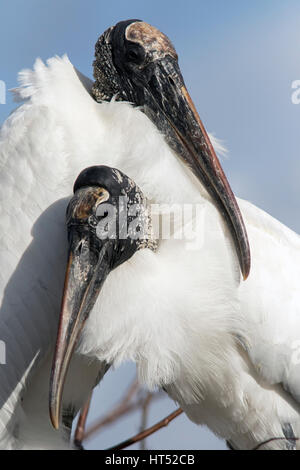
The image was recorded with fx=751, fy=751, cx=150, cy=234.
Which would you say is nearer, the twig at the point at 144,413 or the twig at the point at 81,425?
the twig at the point at 144,413

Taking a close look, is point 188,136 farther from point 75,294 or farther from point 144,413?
point 144,413

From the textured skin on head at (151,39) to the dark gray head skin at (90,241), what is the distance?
0.62 m

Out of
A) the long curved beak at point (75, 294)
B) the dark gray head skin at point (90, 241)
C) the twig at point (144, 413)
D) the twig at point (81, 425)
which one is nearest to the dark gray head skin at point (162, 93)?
the dark gray head skin at point (90, 241)

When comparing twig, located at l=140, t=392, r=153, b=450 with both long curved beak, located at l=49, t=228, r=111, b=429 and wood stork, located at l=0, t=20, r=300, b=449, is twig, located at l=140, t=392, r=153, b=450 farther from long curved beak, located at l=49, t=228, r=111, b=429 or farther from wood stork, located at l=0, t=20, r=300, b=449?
long curved beak, located at l=49, t=228, r=111, b=429

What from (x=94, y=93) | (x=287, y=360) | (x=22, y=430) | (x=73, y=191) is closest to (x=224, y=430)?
(x=287, y=360)

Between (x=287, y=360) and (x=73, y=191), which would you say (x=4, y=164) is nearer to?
(x=73, y=191)

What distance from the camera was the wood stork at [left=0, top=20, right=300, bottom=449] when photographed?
8.63 feet

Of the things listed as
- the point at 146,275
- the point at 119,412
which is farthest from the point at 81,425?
the point at 146,275

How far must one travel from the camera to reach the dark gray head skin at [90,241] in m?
2.44

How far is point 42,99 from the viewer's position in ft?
9.32

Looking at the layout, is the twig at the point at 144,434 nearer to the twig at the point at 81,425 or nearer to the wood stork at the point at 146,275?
the wood stork at the point at 146,275

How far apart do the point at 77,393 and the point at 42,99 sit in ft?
3.91

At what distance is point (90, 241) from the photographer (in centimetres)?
251

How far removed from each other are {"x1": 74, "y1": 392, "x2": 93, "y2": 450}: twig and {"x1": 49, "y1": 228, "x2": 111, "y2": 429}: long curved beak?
0.65 m
